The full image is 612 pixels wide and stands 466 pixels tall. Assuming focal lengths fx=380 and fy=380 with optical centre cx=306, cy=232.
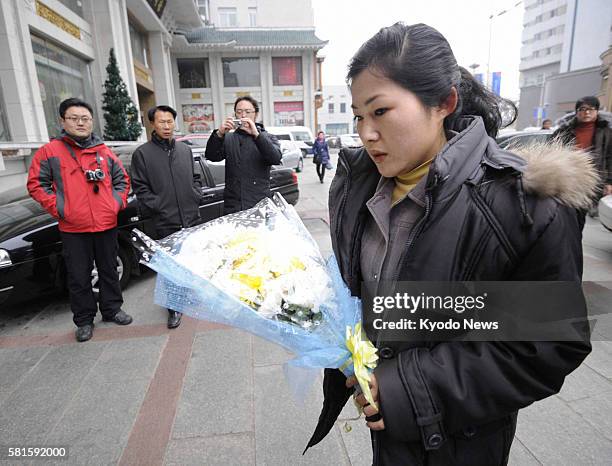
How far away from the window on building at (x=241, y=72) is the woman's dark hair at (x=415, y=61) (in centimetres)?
3025

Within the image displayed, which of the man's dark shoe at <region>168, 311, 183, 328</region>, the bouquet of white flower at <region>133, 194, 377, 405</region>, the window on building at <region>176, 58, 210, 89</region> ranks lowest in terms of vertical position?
the man's dark shoe at <region>168, 311, 183, 328</region>

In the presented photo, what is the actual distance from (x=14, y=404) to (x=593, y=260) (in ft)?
20.6

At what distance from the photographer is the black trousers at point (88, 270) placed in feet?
10.6

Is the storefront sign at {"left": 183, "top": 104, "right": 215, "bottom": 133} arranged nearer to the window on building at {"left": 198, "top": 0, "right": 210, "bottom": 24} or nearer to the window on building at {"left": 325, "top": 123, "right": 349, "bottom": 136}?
the window on building at {"left": 198, "top": 0, "right": 210, "bottom": 24}

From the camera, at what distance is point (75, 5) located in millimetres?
10719

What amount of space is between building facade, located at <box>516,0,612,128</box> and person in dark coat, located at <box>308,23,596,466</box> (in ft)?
132

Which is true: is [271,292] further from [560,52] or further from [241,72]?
[560,52]

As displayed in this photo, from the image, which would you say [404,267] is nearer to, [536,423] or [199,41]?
[536,423]

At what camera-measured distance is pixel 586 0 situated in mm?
44062

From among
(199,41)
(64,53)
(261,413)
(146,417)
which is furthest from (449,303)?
(199,41)

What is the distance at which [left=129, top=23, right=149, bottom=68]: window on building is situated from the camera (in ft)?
52.9

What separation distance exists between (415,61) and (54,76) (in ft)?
35.7

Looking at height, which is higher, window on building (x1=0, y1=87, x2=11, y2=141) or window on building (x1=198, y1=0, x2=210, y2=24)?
window on building (x1=198, y1=0, x2=210, y2=24)

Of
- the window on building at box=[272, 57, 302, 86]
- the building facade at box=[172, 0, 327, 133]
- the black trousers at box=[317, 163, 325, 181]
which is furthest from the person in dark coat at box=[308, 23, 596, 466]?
the window on building at box=[272, 57, 302, 86]
